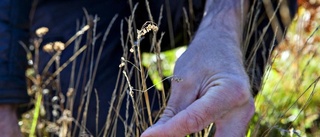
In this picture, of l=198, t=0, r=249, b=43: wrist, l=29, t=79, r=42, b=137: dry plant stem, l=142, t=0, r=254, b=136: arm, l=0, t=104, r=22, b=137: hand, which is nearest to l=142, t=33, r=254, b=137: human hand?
l=142, t=0, r=254, b=136: arm

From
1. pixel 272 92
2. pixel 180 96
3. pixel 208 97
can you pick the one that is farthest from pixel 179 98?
pixel 272 92

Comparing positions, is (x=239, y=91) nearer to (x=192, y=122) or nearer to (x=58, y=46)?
(x=192, y=122)

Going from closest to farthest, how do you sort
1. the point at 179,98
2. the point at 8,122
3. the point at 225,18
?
the point at 179,98 < the point at 225,18 < the point at 8,122

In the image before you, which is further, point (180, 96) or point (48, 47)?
point (48, 47)

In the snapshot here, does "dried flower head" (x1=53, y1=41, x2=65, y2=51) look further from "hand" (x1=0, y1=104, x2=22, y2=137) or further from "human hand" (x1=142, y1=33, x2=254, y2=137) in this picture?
"human hand" (x1=142, y1=33, x2=254, y2=137)

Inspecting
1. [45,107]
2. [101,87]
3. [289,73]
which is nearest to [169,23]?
[101,87]

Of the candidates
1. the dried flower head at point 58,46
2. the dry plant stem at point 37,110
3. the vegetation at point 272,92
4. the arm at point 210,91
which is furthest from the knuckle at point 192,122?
the dry plant stem at point 37,110

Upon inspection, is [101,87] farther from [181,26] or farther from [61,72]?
[181,26]
